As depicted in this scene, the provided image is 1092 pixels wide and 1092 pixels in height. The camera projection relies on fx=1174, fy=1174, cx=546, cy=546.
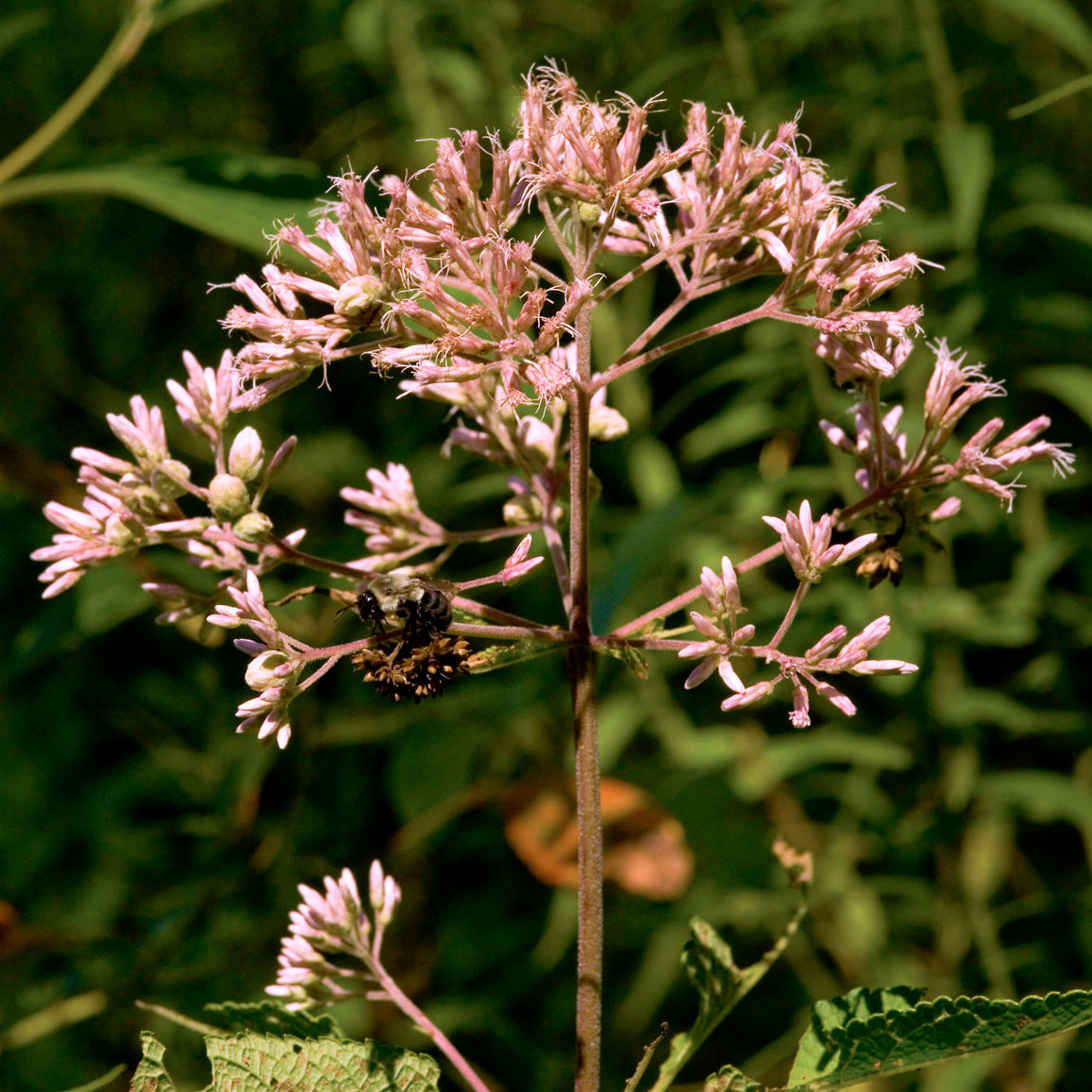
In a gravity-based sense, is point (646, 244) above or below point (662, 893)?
above

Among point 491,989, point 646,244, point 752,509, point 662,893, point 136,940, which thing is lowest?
point 491,989

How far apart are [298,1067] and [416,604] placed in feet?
1.34

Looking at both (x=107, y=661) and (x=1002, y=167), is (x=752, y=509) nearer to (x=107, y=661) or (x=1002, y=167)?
(x=1002, y=167)

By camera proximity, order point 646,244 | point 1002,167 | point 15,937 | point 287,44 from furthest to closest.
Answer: point 287,44, point 1002,167, point 15,937, point 646,244

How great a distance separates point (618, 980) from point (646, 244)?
2.05m

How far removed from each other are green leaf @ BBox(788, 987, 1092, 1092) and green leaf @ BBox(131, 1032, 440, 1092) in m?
0.33

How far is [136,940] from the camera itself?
77.2 inches

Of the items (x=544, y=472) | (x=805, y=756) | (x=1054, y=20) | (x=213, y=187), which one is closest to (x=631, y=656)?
(x=544, y=472)

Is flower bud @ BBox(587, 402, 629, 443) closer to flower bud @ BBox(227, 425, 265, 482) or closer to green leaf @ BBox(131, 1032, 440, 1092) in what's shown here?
flower bud @ BBox(227, 425, 265, 482)

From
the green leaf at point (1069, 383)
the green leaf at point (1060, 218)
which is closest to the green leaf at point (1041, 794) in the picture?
the green leaf at point (1069, 383)

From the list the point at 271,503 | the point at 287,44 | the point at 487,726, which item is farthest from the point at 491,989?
the point at 287,44

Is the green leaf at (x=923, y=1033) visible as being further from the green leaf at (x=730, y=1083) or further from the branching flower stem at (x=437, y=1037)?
the branching flower stem at (x=437, y=1037)

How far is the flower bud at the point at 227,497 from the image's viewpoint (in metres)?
1.10

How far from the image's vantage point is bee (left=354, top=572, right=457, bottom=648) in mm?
1024
